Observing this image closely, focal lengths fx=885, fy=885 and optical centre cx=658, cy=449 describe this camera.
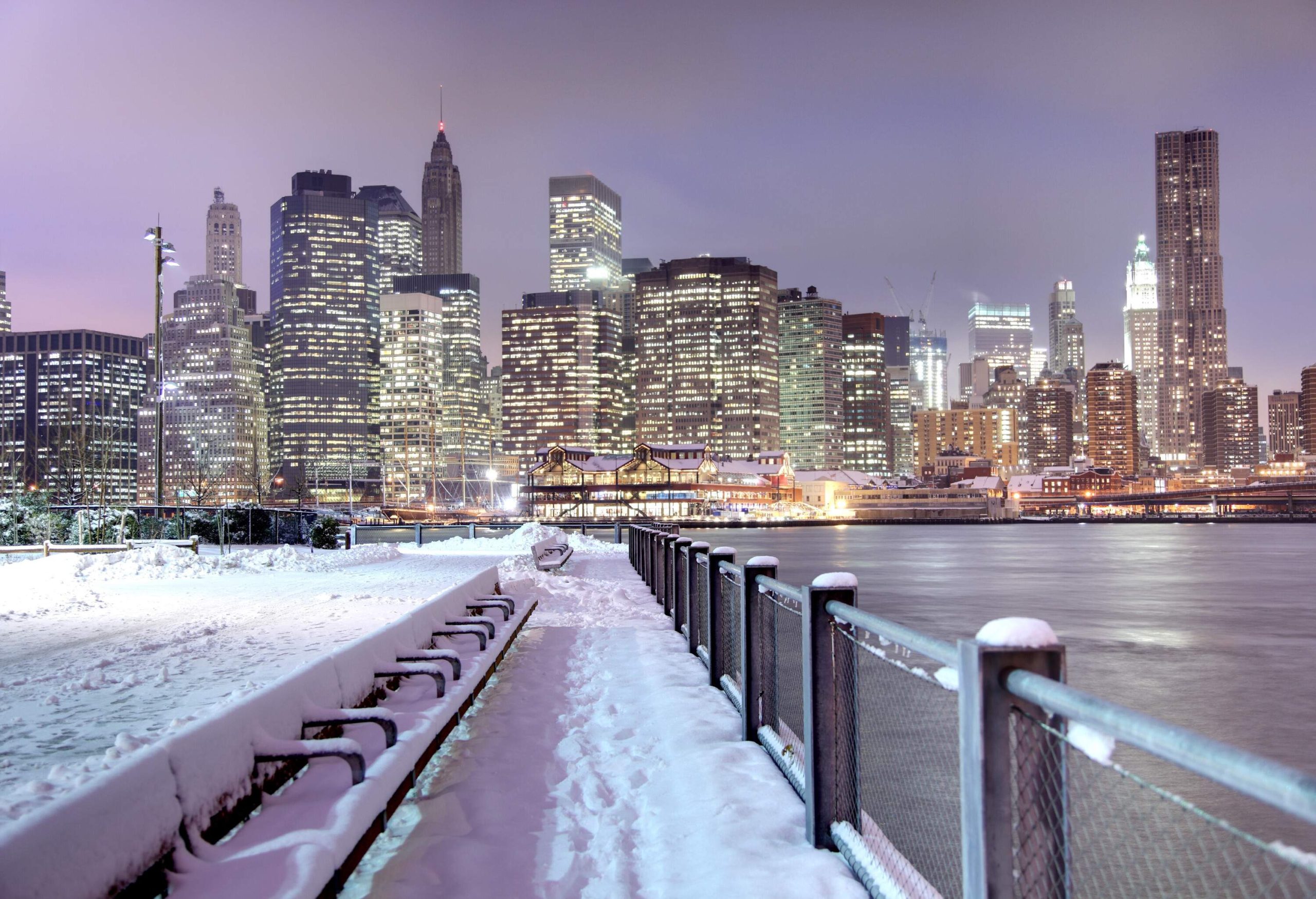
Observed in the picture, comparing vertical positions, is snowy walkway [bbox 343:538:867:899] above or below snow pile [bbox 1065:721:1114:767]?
below

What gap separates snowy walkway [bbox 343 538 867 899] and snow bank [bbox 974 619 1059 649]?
7.05ft

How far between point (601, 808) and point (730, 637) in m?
3.81

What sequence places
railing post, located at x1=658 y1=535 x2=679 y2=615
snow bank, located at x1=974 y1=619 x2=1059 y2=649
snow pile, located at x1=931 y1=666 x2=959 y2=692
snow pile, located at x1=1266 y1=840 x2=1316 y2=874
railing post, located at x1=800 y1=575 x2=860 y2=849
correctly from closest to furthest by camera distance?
snow pile, located at x1=1266 y1=840 x2=1316 y2=874, snow bank, located at x1=974 y1=619 x2=1059 y2=649, snow pile, located at x1=931 y1=666 x2=959 y2=692, railing post, located at x1=800 y1=575 x2=860 y2=849, railing post, located at x1=658 y1=535 x2=679 y2=615

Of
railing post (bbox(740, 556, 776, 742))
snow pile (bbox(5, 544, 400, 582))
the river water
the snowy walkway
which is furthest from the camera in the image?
snow pile (bbox(5, 544, 400, 582))

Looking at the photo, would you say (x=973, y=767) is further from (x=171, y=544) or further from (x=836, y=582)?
(x=171, y=544)

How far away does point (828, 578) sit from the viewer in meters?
4.90

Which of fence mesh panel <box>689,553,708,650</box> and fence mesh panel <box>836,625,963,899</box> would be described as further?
fence mesh panel <box>689,553,708,650</box>

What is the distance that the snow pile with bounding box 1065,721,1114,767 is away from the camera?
2.21 metres

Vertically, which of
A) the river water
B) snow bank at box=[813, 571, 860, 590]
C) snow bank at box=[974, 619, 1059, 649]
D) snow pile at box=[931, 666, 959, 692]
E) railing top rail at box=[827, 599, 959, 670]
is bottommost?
the river water

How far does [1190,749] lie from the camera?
181cm

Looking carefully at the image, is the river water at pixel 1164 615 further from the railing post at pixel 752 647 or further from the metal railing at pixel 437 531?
the metal railing at pixel 437 531

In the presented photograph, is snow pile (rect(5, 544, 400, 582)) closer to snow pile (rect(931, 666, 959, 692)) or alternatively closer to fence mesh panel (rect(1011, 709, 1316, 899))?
fence mesh panel (rect(1011, 709, 1316, 899))

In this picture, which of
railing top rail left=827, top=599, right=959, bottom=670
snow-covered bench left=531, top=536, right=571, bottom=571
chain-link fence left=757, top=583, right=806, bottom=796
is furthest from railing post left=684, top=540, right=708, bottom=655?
snow-covered bench left=531, top=536, right=571, bottom=571

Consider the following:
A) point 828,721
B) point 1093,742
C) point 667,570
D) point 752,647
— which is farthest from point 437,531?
point 1093,742
